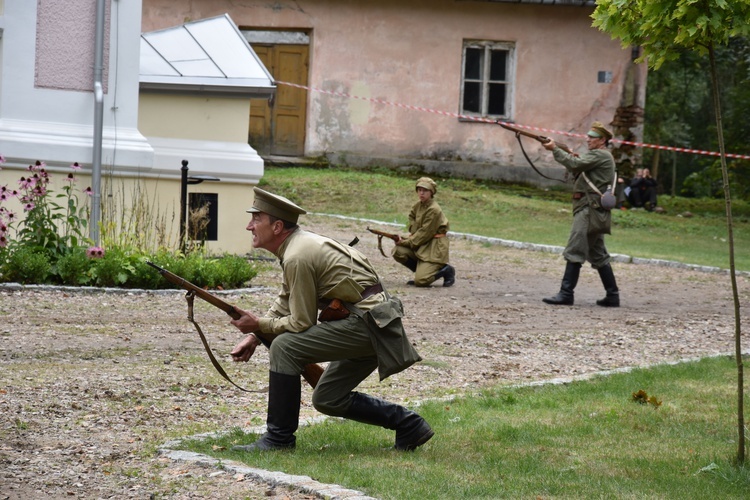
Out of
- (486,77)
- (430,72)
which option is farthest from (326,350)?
(486,77)

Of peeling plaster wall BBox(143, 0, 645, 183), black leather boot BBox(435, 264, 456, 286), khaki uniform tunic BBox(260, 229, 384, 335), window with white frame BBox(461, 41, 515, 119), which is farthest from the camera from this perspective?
window with white frame BBox(461, 41, 515, 119)

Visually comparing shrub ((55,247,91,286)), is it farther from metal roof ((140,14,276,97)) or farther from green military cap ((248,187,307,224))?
green military cap ((248,187,307,224))

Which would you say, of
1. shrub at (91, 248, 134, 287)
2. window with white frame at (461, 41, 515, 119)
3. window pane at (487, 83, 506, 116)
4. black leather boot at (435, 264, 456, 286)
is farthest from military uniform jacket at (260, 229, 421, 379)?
window pane at (487, 83, 506, 116)

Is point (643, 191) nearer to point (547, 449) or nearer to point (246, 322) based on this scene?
point (547, 449)

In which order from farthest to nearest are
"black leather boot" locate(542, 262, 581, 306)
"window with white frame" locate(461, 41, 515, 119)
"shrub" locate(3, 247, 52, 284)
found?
"window with white frame" locate(461, 41, 515, 119), "black leather boot" locate(542, 262, 581, 306), "shrub" locate(3, 247, 52, 284)

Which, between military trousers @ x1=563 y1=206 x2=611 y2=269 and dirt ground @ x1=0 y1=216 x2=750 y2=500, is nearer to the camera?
dirt ground @ x1=0 y1=216 x2=750 y2=500

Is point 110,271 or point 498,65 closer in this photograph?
point 110,271

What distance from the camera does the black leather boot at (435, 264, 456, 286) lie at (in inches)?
521

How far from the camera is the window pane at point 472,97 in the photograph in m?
25.4

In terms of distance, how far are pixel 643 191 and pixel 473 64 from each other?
15.6 ft

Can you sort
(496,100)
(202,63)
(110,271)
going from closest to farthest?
(110,271) < (202,63) < (496,100)

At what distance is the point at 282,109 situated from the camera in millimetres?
24594

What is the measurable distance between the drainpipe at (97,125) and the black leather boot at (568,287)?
4.93 metres

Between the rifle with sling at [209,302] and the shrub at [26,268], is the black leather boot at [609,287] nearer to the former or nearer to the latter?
the shrub at [26,268]
